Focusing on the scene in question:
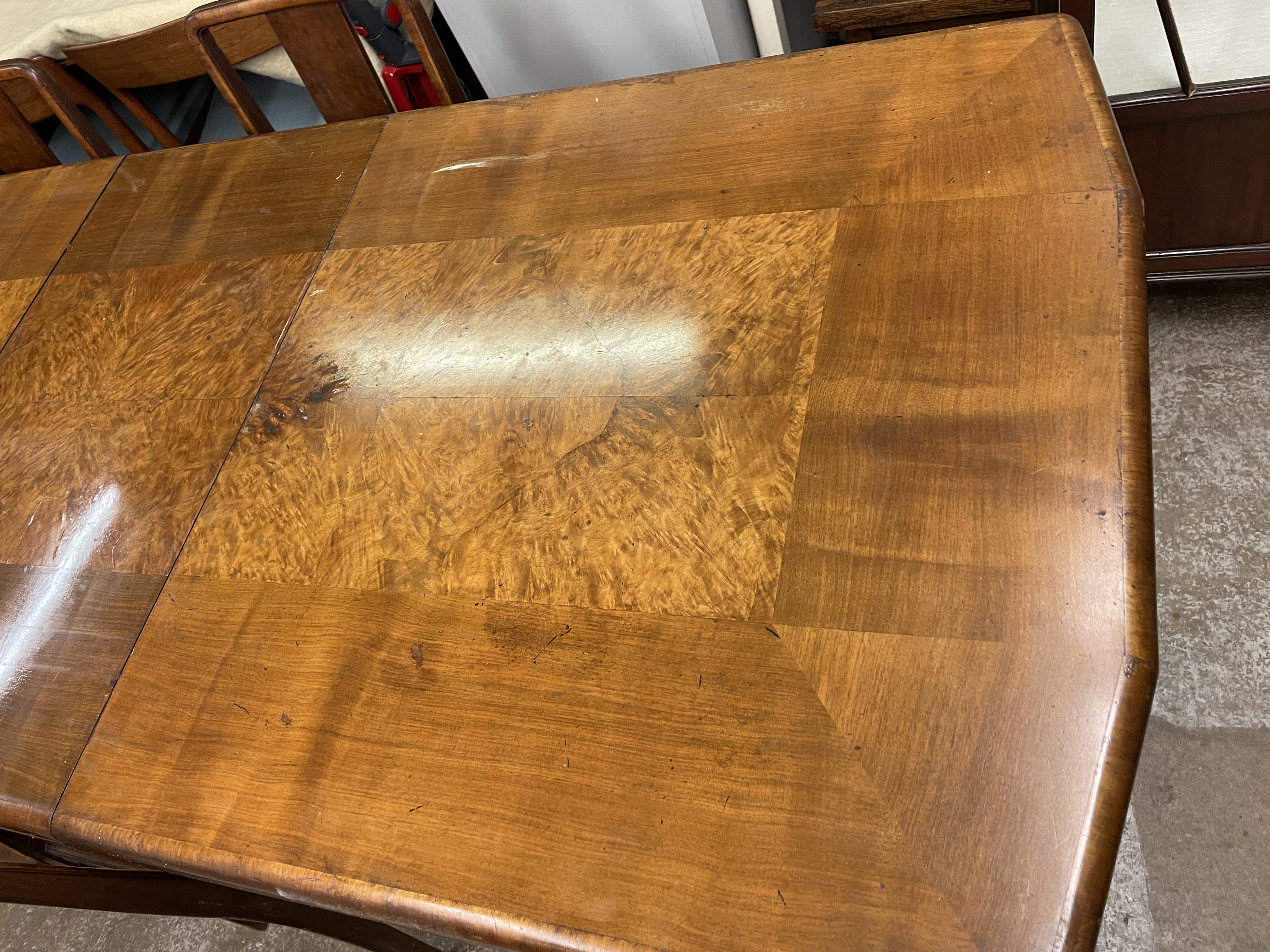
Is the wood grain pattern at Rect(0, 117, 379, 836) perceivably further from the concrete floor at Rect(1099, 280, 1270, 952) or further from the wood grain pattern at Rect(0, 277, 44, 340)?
the concrete floor at Rect(1099, 280, 1270, 952)

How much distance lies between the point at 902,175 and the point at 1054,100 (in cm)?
16

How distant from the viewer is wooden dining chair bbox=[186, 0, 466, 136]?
51.3 inches

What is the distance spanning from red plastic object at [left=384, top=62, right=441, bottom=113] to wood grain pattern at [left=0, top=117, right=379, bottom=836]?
2.27 feet

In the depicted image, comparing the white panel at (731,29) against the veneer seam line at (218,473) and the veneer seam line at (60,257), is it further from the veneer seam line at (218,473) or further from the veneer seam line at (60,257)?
the veneer seam line at (60,257)

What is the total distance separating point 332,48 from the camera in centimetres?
133

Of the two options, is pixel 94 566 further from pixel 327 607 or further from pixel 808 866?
pixel 808 866

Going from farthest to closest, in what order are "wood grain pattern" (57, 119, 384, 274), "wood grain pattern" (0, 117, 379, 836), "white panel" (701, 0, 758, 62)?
"white panel" (701, 0, 758, 62), "wood grain pattern" (57, 119, 384, 274), "wood grain pattern" (0, 117, 379, 836)

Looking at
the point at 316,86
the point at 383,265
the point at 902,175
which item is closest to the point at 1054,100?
the point at 902,175

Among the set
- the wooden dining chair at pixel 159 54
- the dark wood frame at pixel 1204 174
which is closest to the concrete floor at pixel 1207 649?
the dark wood frame at pixel 1204 174

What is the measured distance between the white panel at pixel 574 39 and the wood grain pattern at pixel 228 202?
0.60m

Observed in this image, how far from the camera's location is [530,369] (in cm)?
96

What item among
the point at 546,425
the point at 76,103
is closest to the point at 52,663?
the point at 546,425

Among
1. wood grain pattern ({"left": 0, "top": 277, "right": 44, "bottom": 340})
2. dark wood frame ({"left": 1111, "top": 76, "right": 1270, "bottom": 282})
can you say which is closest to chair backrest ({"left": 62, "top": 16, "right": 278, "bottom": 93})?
wood grain pattern ({"left": 0, "top": 277, "right": 44, "bottom": 340})

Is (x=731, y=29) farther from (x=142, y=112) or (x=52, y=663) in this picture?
(x=52, y=663)
